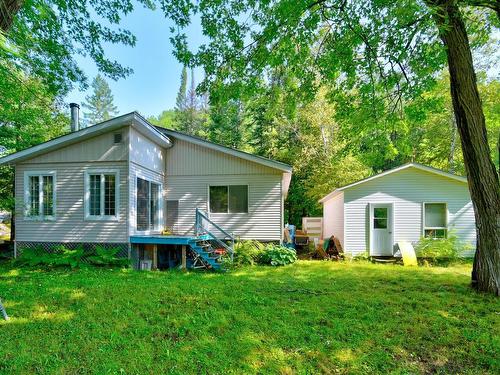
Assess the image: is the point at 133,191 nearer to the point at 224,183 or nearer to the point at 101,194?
the point at 101,194

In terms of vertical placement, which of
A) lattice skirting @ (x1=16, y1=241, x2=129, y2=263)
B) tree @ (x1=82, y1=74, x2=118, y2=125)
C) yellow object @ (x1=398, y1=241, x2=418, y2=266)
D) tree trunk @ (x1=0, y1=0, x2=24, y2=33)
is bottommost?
yellow object @ (x1=398, y1=241, x2=418, y2=266)

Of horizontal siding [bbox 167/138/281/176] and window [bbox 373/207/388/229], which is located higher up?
horizontal siding [bbox 167/138/281/176]

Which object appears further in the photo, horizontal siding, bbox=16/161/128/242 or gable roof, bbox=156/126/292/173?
gable roof, bbox=156/126/292/173

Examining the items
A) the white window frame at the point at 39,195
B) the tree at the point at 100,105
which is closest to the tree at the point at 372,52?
the white window frame at the point at 39,195

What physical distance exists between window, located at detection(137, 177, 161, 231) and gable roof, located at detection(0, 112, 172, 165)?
1804mm

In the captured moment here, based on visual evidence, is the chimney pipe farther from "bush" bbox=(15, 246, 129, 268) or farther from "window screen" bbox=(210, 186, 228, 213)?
"window screen" bbox=(210, 186, 228, 213)

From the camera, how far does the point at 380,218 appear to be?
36.8 feet

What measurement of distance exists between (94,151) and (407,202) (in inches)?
466

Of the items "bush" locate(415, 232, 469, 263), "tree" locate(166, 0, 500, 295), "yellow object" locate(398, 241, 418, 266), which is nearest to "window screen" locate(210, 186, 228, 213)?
"tree" locate(166, 0, 500, 295)

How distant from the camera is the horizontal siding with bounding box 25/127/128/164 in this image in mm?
8922

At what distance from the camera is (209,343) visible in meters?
3.67

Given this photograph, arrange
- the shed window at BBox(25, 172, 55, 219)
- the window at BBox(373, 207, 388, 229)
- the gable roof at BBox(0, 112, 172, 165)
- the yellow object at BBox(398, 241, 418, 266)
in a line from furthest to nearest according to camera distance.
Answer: the window at BBox(373, 207, 388, 229)
the yellow object at BBox(398, 241, 418, 266)
the shed window at BBox(25, 172, 55, 219)
the gable roof at BBox(0, 112, 172, 165)

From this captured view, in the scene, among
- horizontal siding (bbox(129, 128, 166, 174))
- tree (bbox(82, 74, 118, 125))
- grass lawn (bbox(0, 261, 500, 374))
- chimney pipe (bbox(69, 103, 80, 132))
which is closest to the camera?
grass lawn (bbox(0, 261, 500, 374))

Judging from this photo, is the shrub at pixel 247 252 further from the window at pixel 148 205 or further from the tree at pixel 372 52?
the tree at pixel 372 52
